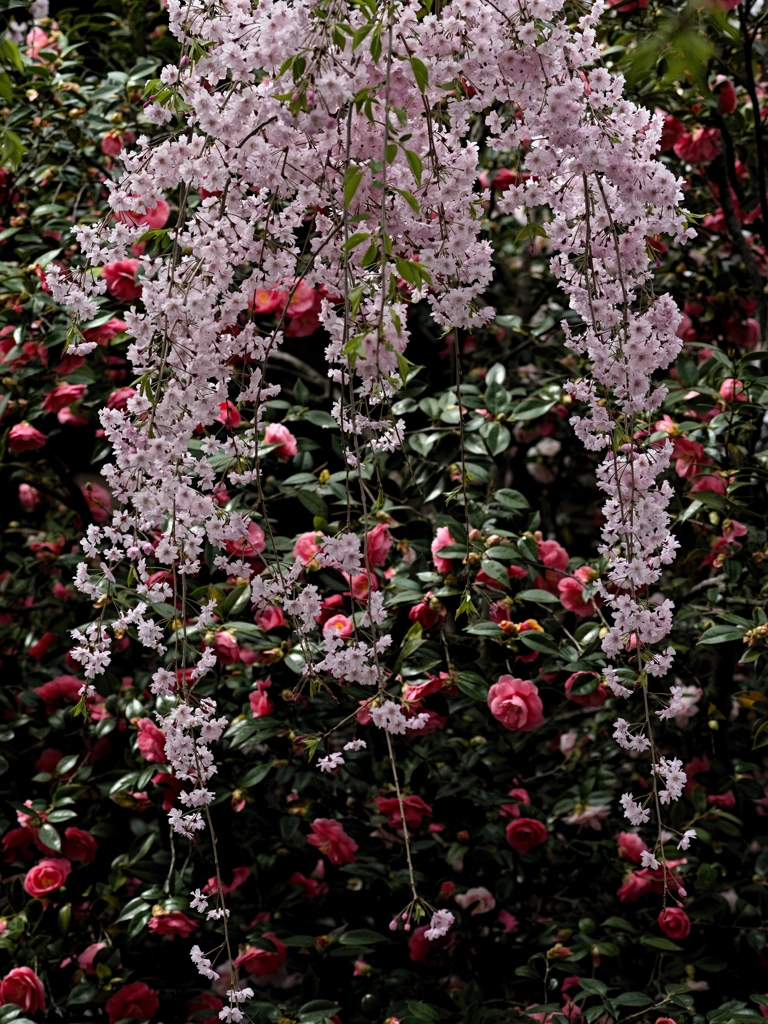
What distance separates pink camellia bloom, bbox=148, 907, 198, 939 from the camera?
159 centimetres

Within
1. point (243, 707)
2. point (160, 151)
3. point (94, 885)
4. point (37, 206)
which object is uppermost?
point (37, 206)

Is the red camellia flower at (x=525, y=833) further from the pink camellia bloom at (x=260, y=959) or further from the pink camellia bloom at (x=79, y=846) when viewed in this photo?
the pink camellia bloom at (x=79, y=846)

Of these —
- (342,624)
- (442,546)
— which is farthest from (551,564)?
(342,624)

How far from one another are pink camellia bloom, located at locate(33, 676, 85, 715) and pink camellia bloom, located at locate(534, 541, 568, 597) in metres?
0.80

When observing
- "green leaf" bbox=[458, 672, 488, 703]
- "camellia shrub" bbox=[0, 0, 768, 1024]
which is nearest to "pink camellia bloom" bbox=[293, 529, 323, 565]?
"camellia shrub" bbox=[0, 0, 768, 1024]

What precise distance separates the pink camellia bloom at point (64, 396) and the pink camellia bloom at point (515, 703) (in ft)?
2.84

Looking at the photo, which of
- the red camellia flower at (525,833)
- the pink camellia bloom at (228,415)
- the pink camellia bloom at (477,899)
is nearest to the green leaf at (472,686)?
the red camellia flower at (525,833)

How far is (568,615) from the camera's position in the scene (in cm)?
186

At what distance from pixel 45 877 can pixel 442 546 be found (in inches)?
31.5

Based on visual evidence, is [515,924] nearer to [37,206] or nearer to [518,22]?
[518,22]

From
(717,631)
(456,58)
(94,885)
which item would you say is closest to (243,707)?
(94,885)

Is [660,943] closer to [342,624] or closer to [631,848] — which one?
[631,848]

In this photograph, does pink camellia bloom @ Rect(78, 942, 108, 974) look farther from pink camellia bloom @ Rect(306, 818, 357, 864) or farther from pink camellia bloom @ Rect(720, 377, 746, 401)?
pink camellia bloom @ Rect(720, 377, 746, 401)

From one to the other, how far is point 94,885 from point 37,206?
51.1 inches
